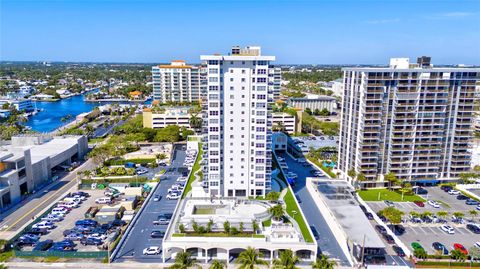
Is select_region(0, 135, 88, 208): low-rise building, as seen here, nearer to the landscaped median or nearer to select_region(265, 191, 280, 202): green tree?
select_region(265, 191, 280, 202): green tree

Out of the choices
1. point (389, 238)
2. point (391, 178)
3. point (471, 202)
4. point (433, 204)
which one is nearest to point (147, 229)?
point (389, 238)

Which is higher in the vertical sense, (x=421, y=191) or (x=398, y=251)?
(x=421, y=191)

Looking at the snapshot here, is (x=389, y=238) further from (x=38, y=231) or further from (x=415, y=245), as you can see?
(x=38, y=231)

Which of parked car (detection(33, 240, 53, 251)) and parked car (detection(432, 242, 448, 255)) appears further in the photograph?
parked car (detection(432, 242, 448, 255))

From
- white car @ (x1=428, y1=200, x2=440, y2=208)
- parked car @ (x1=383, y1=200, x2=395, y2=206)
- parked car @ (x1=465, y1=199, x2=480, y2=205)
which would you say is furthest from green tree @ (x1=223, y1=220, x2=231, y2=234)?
parked car @ (x1=465, y1=199, x2=480, y2=205)

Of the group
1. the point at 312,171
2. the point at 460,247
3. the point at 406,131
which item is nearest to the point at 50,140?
the point at 312,171

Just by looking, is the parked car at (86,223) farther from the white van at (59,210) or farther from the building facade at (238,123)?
the building facade at (238,123)

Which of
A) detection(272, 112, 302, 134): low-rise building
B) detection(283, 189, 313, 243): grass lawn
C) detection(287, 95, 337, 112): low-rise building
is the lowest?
detection(283, 189, 313, 243): grass lawn
